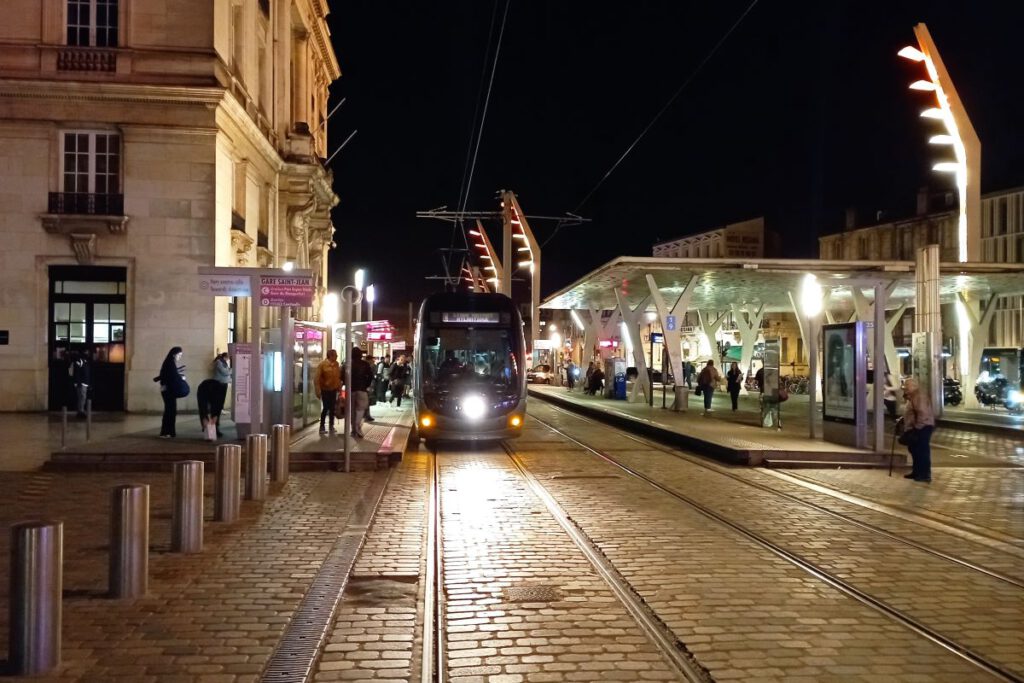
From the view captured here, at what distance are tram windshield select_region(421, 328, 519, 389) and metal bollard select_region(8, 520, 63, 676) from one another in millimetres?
13078

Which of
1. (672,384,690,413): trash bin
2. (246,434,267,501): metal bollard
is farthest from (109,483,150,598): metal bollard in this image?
(672,384,690,413): trash bin

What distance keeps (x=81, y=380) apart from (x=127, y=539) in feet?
61.1

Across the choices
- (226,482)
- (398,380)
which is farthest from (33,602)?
(398,380)

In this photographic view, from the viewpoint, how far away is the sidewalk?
17.2 meters

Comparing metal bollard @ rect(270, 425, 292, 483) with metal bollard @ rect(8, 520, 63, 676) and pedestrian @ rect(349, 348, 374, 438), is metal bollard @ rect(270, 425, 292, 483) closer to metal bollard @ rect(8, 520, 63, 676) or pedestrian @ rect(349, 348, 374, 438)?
pedestrian @ rect(349, 348, 374, 438)

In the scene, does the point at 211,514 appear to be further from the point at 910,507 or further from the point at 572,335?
the point at 572,335

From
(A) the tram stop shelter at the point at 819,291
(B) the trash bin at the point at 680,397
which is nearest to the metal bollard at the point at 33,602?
(A) the tram stop shelter at the point at 819,291

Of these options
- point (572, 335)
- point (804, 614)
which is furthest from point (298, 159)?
point (572, 335)

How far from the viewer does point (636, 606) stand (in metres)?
7.21

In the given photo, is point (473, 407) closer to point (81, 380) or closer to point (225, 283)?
point (225, 283)

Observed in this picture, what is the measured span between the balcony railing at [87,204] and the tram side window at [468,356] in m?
12.1

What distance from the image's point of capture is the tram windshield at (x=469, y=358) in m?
18.8

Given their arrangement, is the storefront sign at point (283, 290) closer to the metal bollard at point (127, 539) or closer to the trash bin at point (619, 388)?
the metal bollard at point (127, 539)

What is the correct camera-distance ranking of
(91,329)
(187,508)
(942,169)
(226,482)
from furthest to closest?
(942,169) < (91,329) < (226,482) < (187,508)
